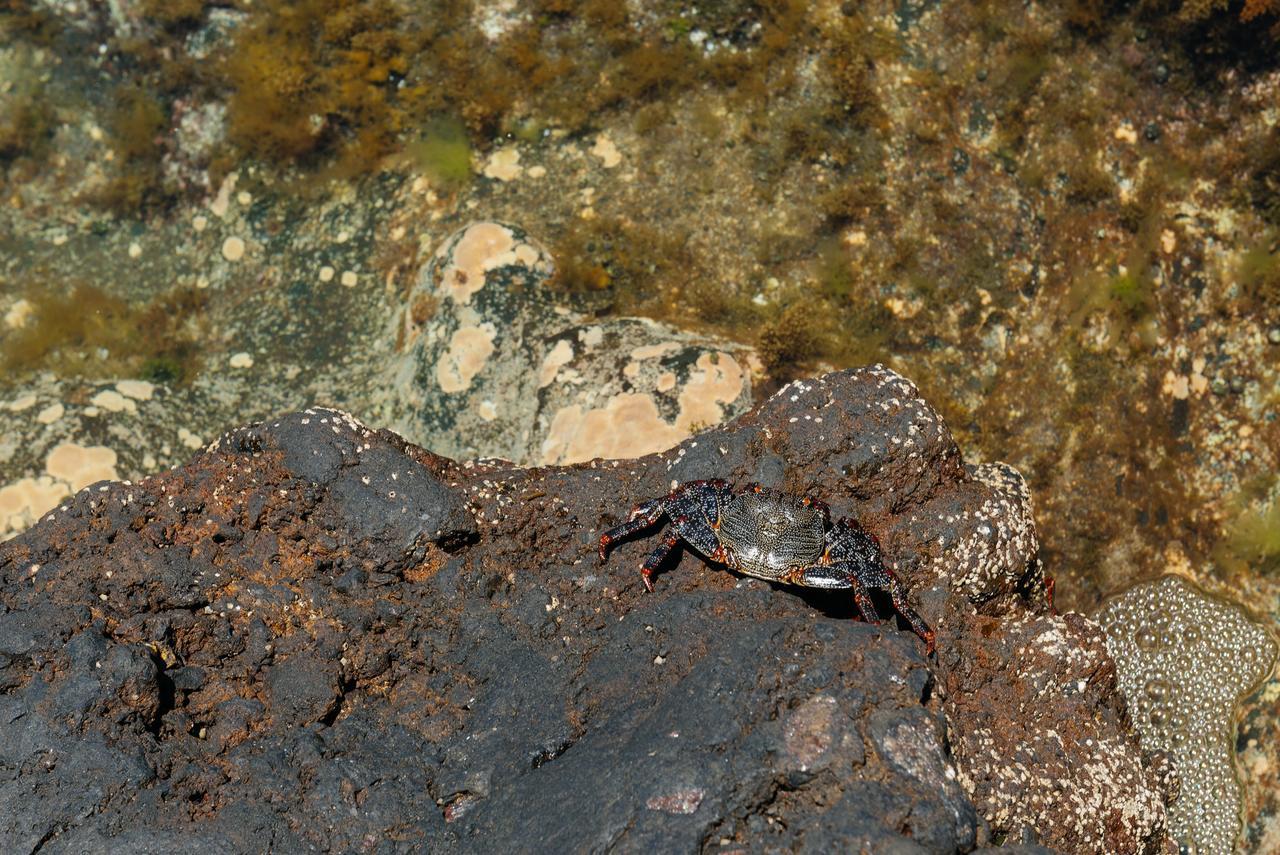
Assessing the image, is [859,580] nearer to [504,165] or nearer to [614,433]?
[614,433]

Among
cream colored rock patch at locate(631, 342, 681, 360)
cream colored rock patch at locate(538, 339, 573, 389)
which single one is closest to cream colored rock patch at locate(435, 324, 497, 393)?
cream colored rock patch at locate(538, 339, 573, 389)

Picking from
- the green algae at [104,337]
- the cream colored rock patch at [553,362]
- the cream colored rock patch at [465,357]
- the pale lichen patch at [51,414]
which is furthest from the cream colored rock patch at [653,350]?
the pale lichen patch at [51,414]

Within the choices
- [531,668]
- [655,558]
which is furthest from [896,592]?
[531,668]

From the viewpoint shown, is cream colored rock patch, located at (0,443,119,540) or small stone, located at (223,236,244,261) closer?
cream colored rock patch, located at (0,443,119,540)

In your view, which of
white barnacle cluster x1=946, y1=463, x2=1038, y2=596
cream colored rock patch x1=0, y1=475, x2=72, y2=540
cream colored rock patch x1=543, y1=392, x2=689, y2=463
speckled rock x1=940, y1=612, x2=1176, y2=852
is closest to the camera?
speckled rock x1=940, y1=612, x2=1176, y2=852

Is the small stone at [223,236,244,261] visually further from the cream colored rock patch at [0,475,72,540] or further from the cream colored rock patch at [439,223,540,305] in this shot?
the cream colored rock patch at [0,475,72,540]

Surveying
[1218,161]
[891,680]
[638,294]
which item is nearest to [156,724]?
[891,680]
